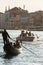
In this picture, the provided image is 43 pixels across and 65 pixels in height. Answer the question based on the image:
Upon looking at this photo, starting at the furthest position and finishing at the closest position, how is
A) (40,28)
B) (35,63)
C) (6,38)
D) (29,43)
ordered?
(40,28), (29,43), (6,38), (35,63)

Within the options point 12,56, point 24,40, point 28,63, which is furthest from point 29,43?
point 28,63

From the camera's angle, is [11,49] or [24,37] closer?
[11,49]

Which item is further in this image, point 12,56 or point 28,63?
point 12,56

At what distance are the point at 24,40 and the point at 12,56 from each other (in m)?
24.9

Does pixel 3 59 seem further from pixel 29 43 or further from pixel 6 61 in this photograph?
pixel 29 43

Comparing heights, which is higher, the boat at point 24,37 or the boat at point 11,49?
the boat at point 11,49

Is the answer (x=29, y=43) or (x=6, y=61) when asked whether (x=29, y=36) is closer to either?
(x=29, y=43)

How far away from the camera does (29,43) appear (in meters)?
56.3

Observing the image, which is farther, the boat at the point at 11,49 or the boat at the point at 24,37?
the boat at the point at 24,37

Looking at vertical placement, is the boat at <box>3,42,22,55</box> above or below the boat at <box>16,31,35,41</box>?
above

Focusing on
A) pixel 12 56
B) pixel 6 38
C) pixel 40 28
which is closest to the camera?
pixel 6 38

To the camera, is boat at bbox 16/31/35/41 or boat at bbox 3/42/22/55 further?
boat at bbox 16/31/35/41

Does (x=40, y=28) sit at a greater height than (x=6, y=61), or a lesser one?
lesser

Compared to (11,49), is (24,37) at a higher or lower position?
lower
